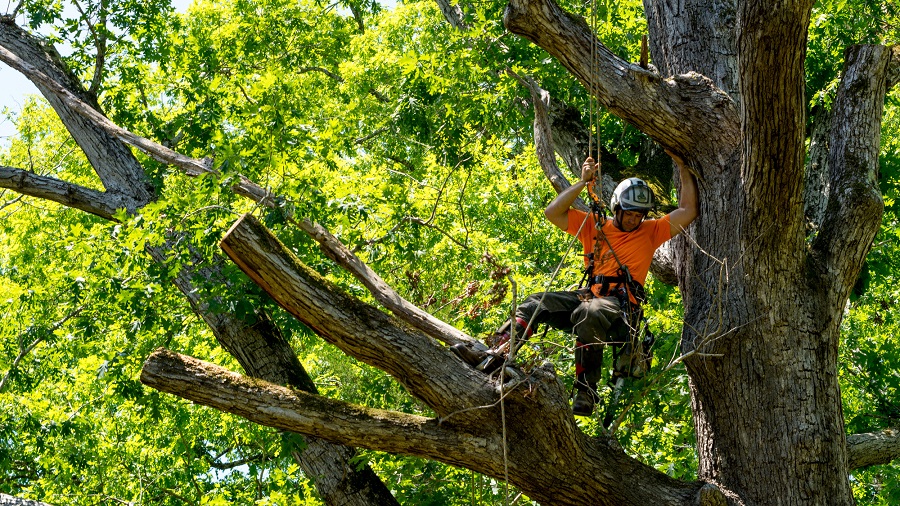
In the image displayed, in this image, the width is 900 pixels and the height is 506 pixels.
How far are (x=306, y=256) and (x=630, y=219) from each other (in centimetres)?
283

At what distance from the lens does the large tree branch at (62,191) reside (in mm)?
8422

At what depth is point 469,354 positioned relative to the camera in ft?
17.2

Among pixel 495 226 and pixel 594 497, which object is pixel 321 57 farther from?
pixel 594 497

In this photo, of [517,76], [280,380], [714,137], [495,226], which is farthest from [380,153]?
[714,137]

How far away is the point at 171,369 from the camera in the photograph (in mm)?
4969

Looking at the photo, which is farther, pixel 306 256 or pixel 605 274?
pixel 306 256

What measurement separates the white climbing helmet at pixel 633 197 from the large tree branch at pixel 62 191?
4390 millimetres

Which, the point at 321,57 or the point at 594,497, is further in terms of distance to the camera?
the point at 321,57

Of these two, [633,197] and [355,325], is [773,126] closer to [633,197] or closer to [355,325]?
[633,197]

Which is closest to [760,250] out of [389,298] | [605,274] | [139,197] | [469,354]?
[605,274]

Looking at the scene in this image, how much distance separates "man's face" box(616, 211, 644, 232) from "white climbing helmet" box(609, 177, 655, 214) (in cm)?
3

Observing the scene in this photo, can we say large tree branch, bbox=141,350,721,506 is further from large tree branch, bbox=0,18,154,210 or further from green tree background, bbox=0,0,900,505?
large tree branch, bbox=0,18,154,210

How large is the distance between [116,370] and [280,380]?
1607mm

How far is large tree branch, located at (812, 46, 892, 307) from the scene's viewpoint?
569 centimetres
